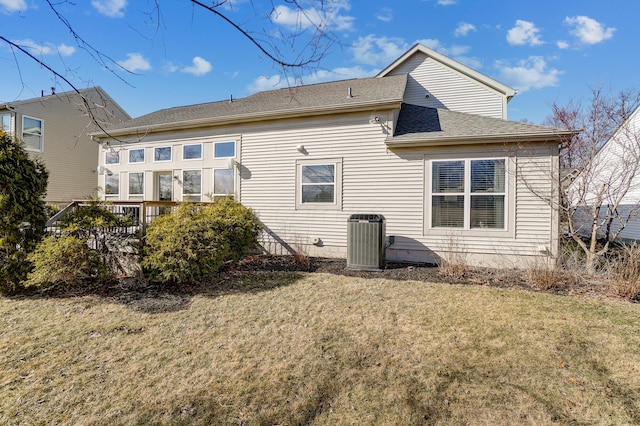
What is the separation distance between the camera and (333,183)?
8477mm

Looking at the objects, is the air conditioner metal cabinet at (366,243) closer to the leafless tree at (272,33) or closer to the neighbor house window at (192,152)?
the leafless tree at (272,33)

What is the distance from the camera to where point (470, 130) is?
7.30 m

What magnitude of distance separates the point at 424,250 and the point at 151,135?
32.8ft

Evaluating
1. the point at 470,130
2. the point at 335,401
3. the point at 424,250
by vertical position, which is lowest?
the point at 335,401

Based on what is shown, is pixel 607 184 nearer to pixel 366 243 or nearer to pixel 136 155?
pixel 366 243

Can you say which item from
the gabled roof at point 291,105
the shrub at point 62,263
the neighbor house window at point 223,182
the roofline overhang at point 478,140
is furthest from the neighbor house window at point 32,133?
the roofline overhang at point 478,140

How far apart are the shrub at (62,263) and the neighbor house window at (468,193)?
288 inches

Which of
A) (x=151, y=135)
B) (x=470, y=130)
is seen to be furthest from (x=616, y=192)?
(x=151, y=135)

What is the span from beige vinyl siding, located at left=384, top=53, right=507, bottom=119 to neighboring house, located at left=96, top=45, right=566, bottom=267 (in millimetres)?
37

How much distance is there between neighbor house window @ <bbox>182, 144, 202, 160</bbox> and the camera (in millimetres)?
10060

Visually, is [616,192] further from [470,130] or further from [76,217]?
[76,217]

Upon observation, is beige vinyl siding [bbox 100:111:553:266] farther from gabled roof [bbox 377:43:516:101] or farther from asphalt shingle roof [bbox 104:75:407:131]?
gabled roof [bbox 377:43:516:101]

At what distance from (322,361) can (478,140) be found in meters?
6.32

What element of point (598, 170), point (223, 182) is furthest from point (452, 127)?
point (223, 182)
